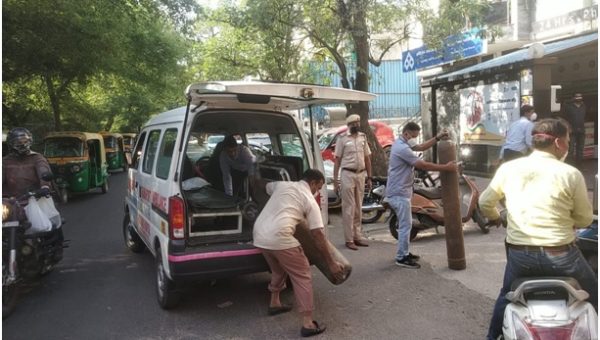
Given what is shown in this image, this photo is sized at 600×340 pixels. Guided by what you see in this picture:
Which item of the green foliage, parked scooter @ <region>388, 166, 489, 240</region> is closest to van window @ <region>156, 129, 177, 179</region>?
parked scooter @ <region>388, 166, 489, 240</region>

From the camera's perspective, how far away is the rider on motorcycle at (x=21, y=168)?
5.50 meters

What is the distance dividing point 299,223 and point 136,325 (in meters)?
1.70

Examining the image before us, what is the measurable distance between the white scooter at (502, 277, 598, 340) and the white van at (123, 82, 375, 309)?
231cm

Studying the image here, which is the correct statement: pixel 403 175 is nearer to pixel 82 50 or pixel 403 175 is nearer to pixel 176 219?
pixel 176 219

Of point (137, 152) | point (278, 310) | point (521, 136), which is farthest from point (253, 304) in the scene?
point (521, 136)

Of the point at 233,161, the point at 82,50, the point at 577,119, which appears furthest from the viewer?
the point at 82,50

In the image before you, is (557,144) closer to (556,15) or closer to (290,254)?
(290,254)

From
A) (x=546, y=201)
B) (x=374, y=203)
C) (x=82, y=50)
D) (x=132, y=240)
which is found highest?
(x=82, y=50)

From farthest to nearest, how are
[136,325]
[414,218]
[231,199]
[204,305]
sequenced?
[414,218] < [231,199] < [204,305] < [136,325]

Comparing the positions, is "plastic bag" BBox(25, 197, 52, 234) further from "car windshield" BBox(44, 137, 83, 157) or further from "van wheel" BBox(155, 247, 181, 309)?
"car windshield" BBox(44, 137, 83, 157)

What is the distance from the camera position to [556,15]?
14.4 meters

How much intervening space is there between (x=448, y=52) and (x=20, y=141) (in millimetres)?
9202

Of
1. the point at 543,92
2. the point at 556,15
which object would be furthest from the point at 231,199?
the point at 556,15

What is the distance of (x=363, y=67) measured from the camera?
10.4 metres
